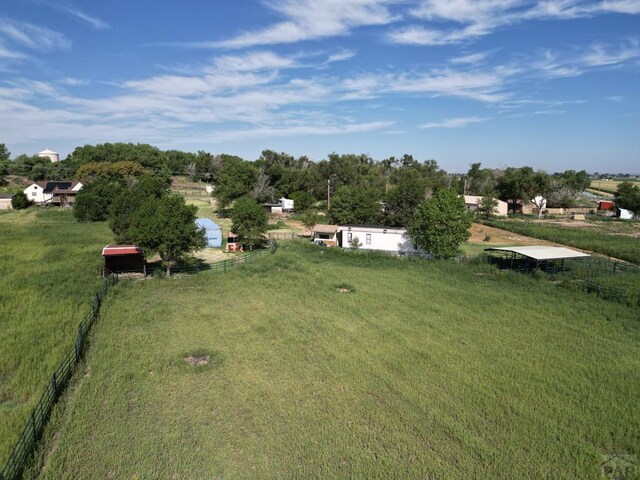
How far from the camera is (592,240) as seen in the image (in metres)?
45.6

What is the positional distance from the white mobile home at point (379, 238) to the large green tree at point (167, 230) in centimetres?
1580

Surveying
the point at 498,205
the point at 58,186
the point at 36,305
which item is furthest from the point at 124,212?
the point at 498,205

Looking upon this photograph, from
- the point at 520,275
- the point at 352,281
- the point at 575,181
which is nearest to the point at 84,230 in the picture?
the point at 352,281

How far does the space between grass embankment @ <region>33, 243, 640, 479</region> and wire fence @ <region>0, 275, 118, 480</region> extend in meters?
0.45

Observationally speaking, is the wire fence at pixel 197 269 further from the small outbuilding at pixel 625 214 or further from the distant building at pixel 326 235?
the small outbuilding at pixel 625 214

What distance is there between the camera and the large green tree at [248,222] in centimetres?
3800

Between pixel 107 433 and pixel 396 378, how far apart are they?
9269mm

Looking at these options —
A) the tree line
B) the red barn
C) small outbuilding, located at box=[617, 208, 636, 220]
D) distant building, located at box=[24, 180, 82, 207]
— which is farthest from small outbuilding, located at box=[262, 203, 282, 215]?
the red barn

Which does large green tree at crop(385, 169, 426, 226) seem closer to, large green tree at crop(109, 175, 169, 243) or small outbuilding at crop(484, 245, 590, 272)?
small outbuilding at crop(484, 245, 590, 272)

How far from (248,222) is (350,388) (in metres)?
26.3

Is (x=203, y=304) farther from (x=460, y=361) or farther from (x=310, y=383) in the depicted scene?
(x=460, y=361)

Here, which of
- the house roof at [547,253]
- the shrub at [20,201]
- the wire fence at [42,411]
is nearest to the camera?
the wire fence at [42,411]

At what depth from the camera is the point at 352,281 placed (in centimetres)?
2748

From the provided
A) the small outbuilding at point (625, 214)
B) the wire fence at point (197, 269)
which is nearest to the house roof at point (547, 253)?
the wire fence at point (197, 269)
